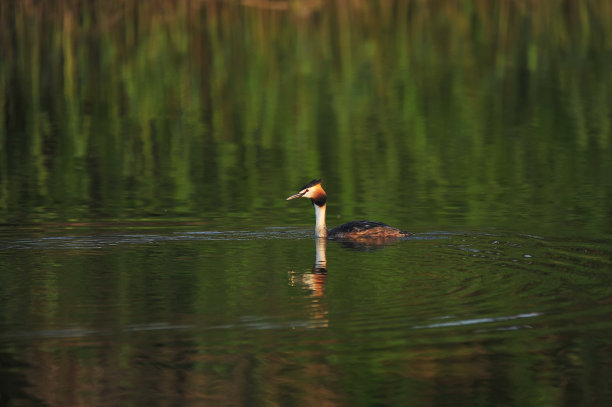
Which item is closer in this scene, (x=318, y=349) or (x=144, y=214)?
(x=318, y=349)

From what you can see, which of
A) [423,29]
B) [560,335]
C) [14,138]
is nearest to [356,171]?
[14,138]

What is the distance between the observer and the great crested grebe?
1228cm

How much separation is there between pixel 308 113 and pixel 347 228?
29.8 ft

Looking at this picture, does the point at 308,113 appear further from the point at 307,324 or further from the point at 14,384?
the point at 14,384

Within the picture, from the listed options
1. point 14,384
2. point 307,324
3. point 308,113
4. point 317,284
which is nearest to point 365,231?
point 317,284

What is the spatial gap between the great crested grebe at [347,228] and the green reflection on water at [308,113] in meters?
0.48

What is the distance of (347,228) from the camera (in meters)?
12.8

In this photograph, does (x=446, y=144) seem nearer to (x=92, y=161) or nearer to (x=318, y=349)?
(x=92, y=161)

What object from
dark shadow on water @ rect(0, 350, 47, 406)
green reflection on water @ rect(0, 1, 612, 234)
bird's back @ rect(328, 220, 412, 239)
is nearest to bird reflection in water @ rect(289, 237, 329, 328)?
bird's back @ rect(328, 220, 412, 239)

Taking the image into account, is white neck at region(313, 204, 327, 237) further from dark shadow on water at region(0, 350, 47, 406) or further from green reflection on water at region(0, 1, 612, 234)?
dark shadow on water at region(0, 350, 47, 406)

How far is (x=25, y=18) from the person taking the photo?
1427 inches

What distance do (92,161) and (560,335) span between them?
34.9ft

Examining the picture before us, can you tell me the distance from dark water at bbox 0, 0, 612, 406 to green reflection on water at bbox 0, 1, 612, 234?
81 mm

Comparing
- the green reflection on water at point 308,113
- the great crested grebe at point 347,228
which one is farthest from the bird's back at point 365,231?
the green reflection on water at point 308,113
